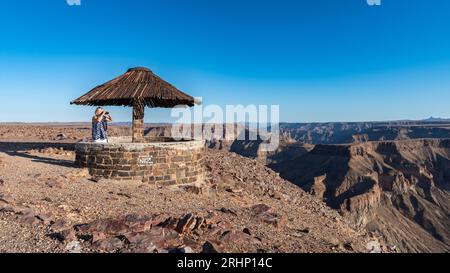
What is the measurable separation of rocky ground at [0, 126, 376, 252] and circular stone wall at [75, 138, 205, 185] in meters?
0.38

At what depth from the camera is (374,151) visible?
269ft

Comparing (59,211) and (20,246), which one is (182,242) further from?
(59,211)

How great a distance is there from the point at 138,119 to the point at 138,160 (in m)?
3.05

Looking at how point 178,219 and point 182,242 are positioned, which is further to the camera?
point 178,219

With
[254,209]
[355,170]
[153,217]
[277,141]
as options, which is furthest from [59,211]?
[277,141]

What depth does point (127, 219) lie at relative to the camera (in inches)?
261

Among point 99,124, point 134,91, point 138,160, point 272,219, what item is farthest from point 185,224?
point 99,124

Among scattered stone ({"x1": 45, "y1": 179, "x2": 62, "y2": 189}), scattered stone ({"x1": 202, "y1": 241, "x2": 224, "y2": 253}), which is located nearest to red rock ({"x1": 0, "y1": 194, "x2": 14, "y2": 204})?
scattered stone ({"x1": 45, "y1": 179, "x2": 62, "y2": 189})

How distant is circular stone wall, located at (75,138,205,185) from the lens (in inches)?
426

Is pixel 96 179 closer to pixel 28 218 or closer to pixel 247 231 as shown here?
pixel 28 218

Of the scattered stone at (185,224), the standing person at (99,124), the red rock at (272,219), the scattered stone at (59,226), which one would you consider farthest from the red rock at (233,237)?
the standing person at (99,124)

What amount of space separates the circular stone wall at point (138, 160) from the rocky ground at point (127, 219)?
15.1 inches
